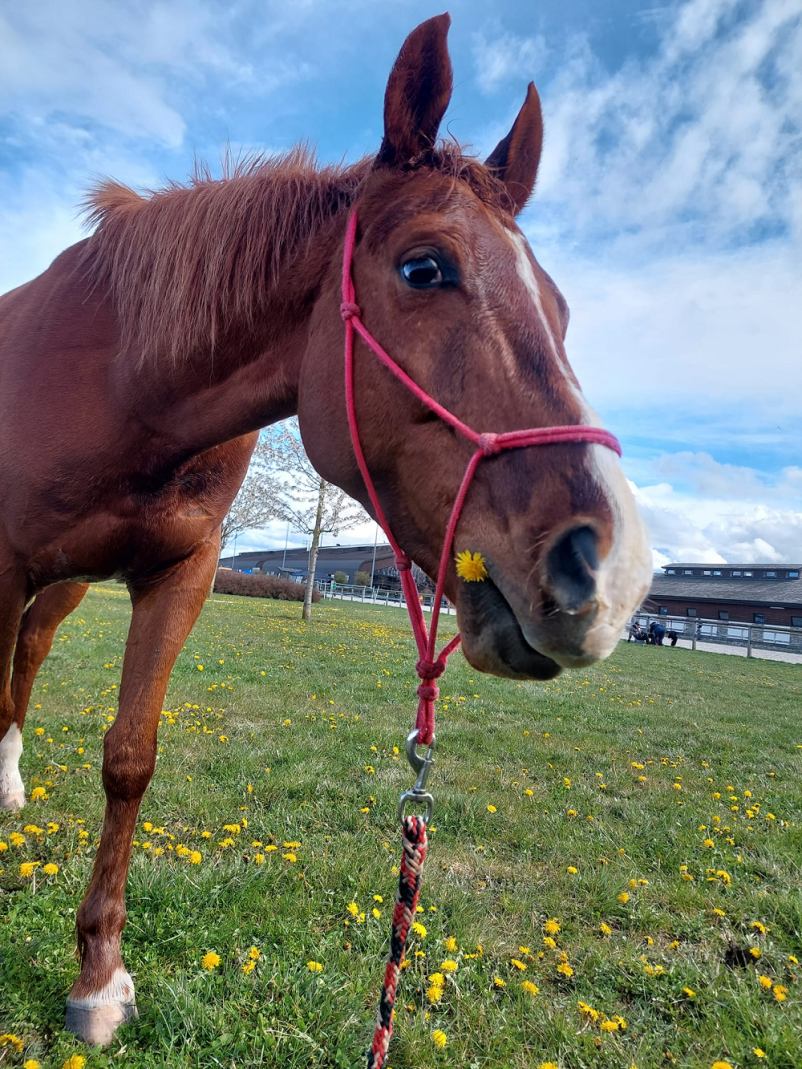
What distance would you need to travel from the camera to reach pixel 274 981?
2.24 meters

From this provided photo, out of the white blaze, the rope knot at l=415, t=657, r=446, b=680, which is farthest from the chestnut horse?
the rope knot at l=415, t=657, r=446, b=680

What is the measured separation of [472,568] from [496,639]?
167mm

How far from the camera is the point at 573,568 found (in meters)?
1.19

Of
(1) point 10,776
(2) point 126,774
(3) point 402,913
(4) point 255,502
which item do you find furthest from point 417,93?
(4) point 255,502

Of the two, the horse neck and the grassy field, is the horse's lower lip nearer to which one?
the horse neck

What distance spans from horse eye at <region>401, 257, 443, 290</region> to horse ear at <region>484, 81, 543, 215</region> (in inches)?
18.9

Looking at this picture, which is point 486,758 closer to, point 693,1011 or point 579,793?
point 579,793

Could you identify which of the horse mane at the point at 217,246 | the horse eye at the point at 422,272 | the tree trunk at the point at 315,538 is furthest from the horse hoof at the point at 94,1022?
the tree trunk at the point at 315,538

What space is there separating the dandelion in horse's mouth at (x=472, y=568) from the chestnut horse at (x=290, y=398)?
34 millimetres

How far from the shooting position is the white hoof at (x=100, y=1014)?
1.98 m

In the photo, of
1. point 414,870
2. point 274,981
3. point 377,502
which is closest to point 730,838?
point 274,981

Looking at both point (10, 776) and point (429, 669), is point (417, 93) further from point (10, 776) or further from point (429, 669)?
point (10, 776)

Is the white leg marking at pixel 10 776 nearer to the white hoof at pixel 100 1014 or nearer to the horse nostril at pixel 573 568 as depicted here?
the white hoof at pixel 100 1014

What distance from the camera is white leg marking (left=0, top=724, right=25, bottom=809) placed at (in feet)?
11.2
